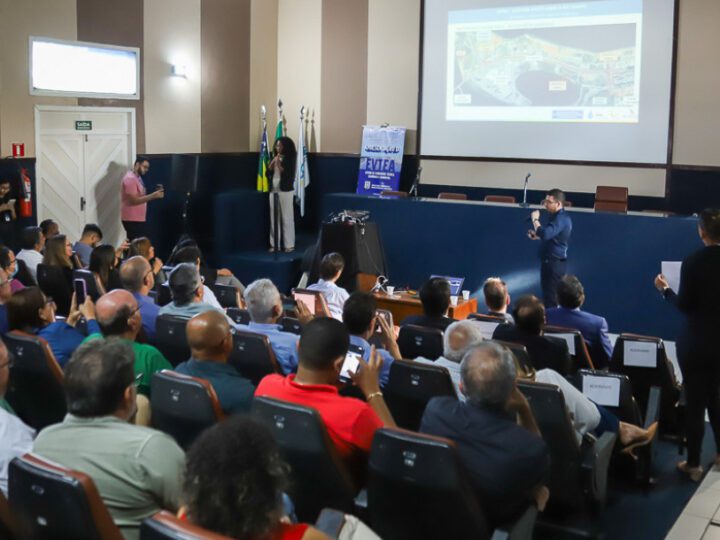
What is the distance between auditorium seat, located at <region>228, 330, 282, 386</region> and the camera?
3.98m

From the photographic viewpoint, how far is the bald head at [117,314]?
12.2 ft

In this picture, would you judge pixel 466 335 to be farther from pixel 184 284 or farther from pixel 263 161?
pixel 263 161

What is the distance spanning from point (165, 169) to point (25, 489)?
8882 mm

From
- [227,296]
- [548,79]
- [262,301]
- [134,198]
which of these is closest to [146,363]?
[262,301]

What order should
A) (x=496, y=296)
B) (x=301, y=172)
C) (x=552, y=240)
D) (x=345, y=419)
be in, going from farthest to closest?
(x=301, y=172) < (x=552, y=240) < (x=496, y=296) < (x=345, y=419)

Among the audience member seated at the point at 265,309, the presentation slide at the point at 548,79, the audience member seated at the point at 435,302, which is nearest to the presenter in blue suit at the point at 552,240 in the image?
the presentation slide at the point at 548,79

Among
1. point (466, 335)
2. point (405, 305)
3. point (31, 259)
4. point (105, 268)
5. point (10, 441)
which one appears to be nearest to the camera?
point (10, 441)

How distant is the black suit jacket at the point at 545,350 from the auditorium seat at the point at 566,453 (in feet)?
2.15

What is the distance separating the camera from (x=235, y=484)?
1.71 meters

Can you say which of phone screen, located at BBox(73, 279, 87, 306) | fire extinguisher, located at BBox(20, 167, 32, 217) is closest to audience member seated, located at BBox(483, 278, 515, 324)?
phone screen, located at BBox(73, 279, 87, 306)

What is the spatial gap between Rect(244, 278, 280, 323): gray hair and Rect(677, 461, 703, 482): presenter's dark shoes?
7.44ft

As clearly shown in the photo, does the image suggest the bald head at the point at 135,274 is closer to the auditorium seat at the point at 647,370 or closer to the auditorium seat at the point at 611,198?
the auditorium seat at the point at 647,370

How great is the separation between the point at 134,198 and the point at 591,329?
6333mm

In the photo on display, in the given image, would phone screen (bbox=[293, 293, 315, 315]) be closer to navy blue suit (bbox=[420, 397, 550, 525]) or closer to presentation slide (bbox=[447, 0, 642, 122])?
navy blue suit (bbox=[420, 397, 550, 525])
